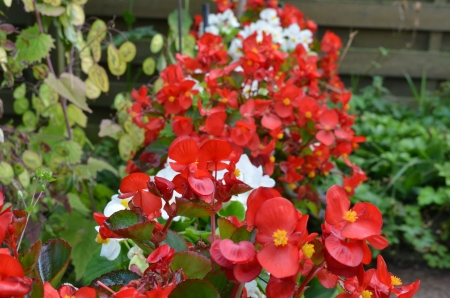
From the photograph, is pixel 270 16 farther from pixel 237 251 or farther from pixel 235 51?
pixel 237 251

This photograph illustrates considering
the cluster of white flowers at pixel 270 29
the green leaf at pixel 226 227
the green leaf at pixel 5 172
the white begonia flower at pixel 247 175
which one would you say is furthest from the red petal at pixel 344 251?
the cluster of white flowers at pixel 270 29

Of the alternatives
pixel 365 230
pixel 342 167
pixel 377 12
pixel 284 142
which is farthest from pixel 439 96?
pixel 365 230

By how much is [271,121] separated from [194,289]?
2.32ft

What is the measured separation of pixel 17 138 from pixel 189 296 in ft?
3.27

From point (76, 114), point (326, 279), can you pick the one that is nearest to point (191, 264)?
point (326, 279)

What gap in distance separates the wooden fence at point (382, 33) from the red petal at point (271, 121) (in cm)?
179

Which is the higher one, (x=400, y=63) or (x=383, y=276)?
(x=383, y=276)

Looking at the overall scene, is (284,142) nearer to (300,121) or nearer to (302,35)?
(300,121)

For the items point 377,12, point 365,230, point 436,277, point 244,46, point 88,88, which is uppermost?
point 365,230

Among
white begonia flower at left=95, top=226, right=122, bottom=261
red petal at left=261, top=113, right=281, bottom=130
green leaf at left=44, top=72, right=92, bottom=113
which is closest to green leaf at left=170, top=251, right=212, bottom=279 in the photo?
white begonia flower at left=95, top=226, right=122, bottom=261

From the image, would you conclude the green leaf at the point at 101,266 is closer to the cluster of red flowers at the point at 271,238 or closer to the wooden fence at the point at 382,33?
the cluster of red flowers at the point at 271,238

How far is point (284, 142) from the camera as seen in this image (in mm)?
1278

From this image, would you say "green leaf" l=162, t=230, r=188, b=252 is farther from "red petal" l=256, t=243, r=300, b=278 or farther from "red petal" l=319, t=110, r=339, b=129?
"red petal" l=319, t=110, r=339, b=129

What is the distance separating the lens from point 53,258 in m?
0.53
